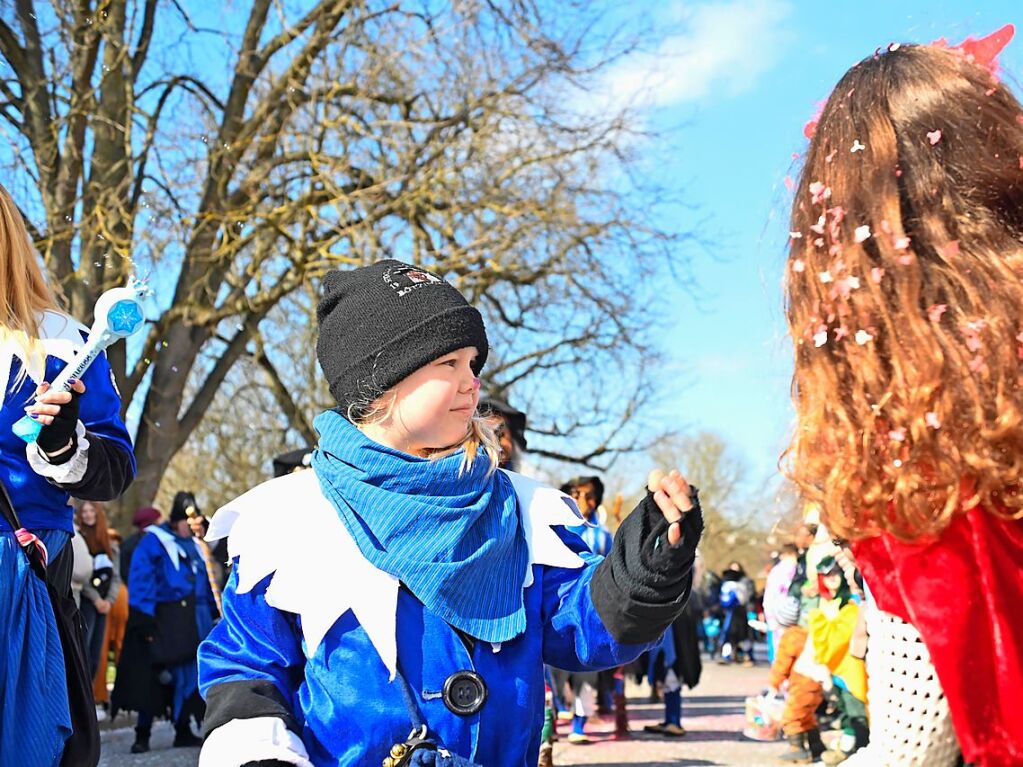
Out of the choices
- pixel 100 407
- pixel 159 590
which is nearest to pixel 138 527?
pixel 159 590

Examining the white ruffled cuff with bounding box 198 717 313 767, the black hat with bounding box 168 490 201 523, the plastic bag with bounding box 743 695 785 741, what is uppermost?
the black hat with bounding box 168 490 201 523

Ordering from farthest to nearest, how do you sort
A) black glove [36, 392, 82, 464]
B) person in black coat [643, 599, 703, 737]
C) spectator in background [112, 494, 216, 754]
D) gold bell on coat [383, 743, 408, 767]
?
person in black coat [643, 599, 703, 737]
spectator in background [112, 494, 216, 754]
black glove [36, 392, 82, 464]
gold bell on coat [383, 743, 408, 767]

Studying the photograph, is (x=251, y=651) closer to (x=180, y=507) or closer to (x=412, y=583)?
(x=412, y=583)

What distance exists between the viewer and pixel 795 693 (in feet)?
25.2

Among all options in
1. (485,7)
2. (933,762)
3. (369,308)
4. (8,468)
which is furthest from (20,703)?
(485,7)

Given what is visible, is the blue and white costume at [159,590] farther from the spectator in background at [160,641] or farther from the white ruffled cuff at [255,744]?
the white ruffled cuff at [255,744]

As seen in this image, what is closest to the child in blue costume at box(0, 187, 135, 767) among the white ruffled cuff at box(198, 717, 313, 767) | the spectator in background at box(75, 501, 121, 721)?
the white ruffled cuff at box(198, 717, 313, 767)

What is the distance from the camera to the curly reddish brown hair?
145 centimetres

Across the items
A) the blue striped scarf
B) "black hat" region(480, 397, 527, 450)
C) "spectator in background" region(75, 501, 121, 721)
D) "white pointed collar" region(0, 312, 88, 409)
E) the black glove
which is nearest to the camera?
the blue striped scarf

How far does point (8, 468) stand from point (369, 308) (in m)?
0.94

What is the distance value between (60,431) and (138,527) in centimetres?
910

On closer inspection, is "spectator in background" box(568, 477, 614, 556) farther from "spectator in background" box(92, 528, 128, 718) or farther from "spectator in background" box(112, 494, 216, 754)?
"spectator in background" box(92, 528, 128, 718)

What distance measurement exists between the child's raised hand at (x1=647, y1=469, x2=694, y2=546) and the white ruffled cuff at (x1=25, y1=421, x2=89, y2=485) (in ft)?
4.63

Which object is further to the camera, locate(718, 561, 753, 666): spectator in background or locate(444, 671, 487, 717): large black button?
locate(718, 561, 753, 666): spectator in background
